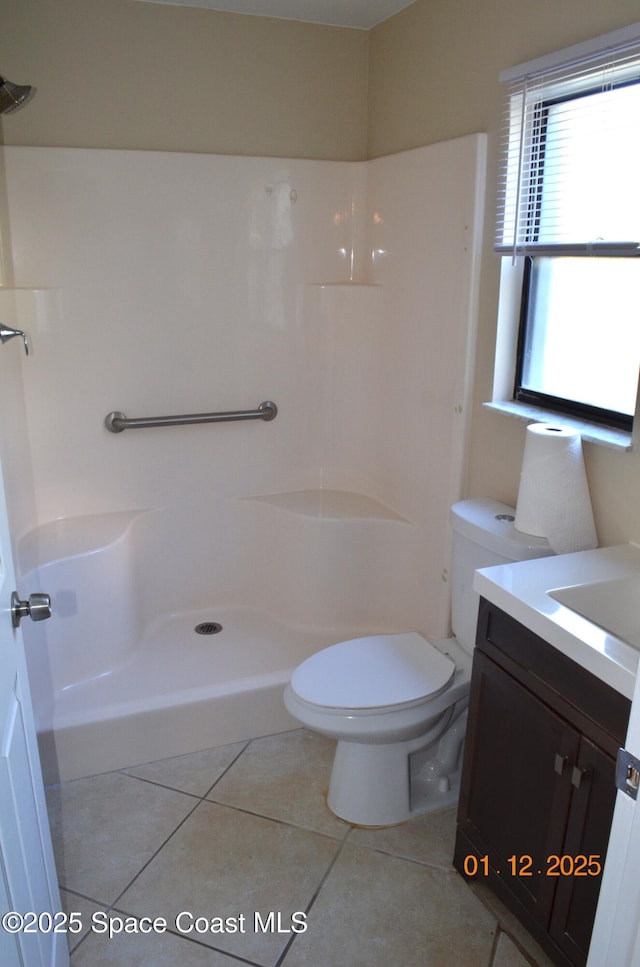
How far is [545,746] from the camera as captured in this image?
58.4 inches

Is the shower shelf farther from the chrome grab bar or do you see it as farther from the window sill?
the window sill

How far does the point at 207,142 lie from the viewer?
2.60m

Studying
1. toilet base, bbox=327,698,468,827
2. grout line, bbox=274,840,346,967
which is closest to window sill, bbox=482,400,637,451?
toilet base, bbox=327,698,468,827

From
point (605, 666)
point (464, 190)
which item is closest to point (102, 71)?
point (464, 190)

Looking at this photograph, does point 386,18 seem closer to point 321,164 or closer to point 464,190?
point 321,164

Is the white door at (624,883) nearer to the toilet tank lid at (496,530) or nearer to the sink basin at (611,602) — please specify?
the sink basin at (611,602)

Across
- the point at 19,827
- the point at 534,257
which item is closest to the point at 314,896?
the point at 19,827

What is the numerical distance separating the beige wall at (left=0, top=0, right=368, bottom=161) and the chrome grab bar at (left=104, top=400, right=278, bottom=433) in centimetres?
92

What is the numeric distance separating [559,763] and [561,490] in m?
0.63

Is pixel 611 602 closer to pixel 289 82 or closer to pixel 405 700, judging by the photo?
pixel 405 700

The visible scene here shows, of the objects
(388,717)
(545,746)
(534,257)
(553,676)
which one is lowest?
(388,717)

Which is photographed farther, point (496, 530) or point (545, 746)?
point (496, 530)

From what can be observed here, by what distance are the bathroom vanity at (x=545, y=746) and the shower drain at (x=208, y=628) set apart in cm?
126

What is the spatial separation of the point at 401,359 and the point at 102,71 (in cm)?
138
